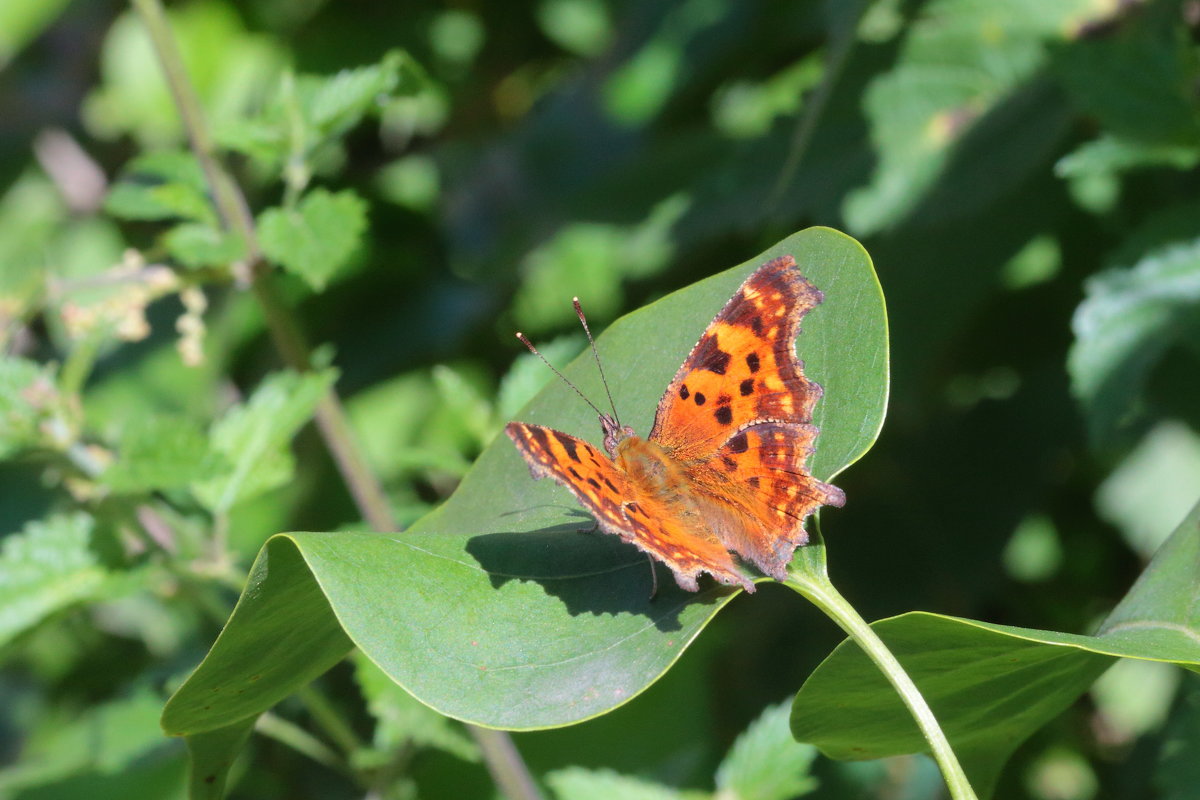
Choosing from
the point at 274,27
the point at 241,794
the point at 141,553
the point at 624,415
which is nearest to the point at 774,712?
the point at 624,415

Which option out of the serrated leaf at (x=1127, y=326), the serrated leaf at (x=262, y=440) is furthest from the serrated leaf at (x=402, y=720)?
the serrated leaf at (x=1127, y=326)

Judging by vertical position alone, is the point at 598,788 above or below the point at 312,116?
below

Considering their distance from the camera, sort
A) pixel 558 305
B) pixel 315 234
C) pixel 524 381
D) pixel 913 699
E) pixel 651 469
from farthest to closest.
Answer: pixel 558 305 < pixel 524 381 < pixel 315 234 < pixel 651 469 < pixel 913 699

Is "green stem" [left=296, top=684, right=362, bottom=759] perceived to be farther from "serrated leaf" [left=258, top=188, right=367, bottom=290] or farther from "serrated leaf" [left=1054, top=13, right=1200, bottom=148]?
"serrated leaf" [left=1054, top=13, right=1200, bottom=148]

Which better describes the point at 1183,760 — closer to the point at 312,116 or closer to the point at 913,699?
the point at 913,699

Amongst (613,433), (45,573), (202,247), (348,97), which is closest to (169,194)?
(202,247)

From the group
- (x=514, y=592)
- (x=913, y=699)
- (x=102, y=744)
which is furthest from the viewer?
(x=102, y=744)

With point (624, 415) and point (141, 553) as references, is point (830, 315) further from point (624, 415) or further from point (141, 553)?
point (141, 553)
